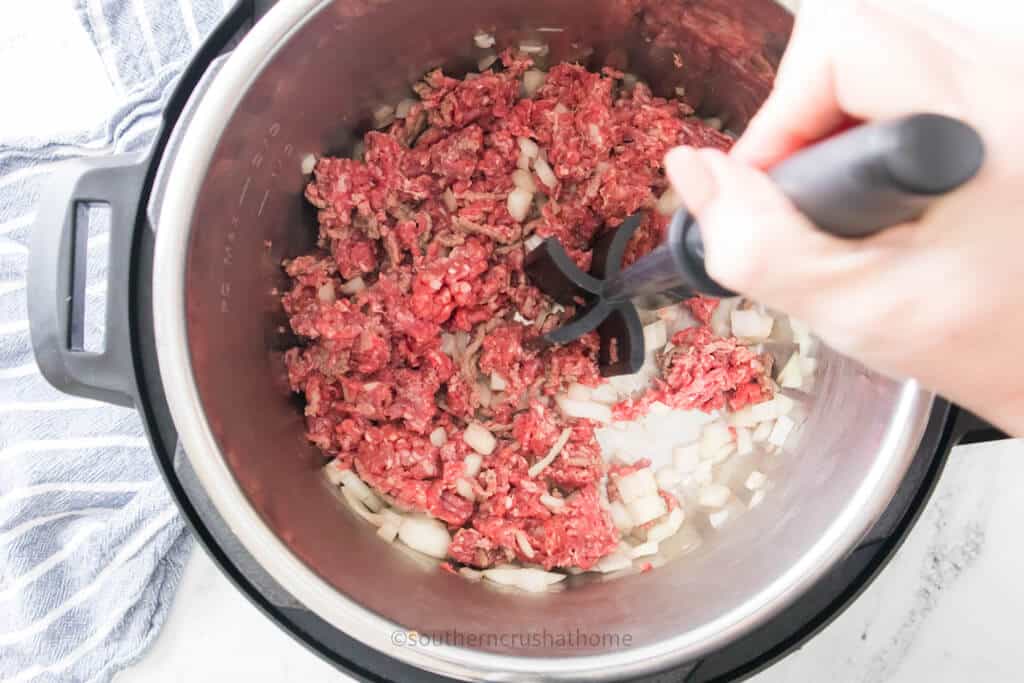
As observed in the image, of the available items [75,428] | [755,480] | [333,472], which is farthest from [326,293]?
[755,480]

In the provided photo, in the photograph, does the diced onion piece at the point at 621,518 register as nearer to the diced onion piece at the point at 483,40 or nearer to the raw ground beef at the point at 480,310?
the raw ground beef at the point at 480,310

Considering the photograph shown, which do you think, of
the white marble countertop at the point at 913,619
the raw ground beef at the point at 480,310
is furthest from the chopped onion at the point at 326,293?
the white marble countertop at the point at 913,619

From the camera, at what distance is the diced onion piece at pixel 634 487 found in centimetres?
151

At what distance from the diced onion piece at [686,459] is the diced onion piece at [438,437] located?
0.48m

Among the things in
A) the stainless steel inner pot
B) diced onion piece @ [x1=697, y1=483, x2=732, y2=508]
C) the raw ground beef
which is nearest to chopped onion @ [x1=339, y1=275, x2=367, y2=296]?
the raw ground beef

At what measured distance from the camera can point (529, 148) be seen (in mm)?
1543

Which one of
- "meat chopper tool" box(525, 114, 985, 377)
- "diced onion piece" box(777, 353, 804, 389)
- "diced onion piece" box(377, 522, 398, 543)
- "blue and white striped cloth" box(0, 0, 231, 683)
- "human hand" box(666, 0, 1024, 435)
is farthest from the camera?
"blue and white striped cloth" box(0, 0, 231, 683)

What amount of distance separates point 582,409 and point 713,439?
28 centimetres

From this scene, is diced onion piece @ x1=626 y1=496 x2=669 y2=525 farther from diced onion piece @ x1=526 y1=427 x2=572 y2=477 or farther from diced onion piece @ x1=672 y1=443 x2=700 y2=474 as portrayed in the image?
diced onion piece @ x1=526 y1=427 x2=572 y2=477

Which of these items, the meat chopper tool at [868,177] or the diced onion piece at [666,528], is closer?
the meat chopper tool at [868,177]

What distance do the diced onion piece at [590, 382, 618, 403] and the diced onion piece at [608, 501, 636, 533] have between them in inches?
8.5

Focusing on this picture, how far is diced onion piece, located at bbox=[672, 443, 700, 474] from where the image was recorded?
5.05 ft

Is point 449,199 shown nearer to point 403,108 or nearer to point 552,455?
point 403,108

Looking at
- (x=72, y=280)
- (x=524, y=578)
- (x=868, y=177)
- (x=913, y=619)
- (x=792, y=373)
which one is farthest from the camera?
(x=913, y=619)
